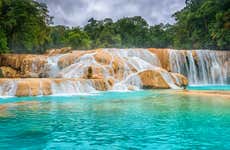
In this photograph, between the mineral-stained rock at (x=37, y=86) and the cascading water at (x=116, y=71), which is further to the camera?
the cascading water at (x=116, y=71)

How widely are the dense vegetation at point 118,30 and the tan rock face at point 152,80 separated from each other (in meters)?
12.2

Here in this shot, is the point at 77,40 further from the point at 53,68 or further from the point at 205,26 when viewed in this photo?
the point at 53,68

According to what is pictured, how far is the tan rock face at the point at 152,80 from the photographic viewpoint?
22.4 m

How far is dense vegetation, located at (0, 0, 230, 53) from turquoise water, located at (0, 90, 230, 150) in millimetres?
18030

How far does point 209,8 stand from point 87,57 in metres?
19.7

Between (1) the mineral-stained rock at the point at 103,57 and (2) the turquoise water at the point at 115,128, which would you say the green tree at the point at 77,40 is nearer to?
(1) the mineral-stained rock at the point at 103,57

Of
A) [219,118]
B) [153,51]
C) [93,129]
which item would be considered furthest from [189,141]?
[153,51]

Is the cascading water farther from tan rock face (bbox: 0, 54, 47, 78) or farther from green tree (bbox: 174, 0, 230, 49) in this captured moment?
green tree (bbox: 174, 0, 230, 49)

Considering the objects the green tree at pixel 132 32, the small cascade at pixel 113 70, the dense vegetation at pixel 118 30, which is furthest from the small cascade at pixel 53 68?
the green tree at pixel 132 32

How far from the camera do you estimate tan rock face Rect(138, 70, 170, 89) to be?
2244cm

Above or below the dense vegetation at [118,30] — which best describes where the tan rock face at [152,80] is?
below

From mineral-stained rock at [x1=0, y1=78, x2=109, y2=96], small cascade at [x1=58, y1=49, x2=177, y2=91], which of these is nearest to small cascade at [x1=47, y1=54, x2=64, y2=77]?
small cascade at [x1=58, y1=49, x2=177, y2=91]

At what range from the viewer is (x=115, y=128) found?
25.7 ft

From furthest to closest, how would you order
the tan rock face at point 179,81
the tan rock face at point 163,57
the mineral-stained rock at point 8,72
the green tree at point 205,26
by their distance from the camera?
1. the green tree at point 205,26
2. the tan rock face at point 163,57
3. the mineral-stained rock at point 8,72
4. the tan rock face at point 179,81
